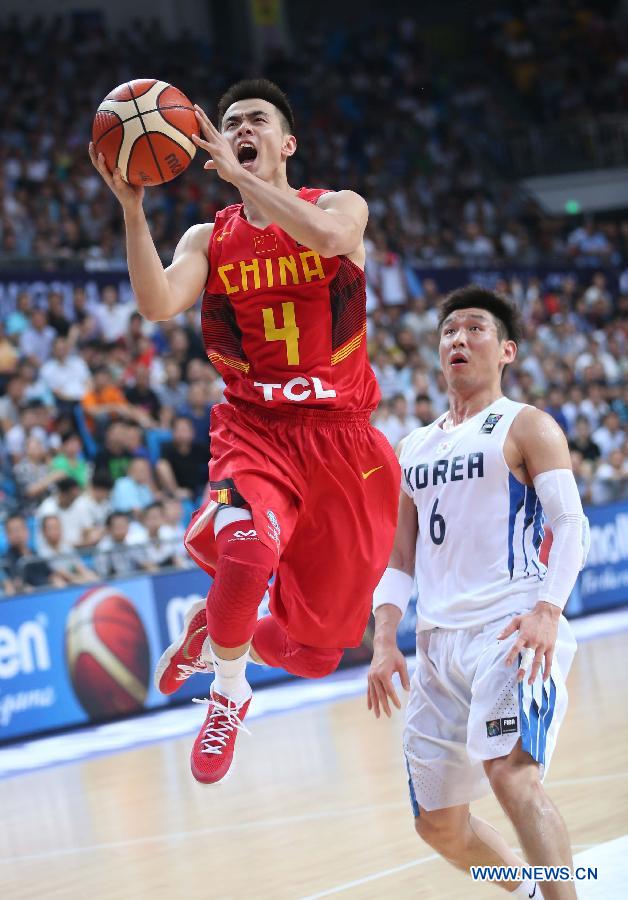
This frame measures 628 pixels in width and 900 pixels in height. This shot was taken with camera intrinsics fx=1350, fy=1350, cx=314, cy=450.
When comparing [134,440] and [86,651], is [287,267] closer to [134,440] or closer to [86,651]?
[86,651]

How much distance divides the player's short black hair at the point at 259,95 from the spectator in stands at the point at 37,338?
7.98 meters

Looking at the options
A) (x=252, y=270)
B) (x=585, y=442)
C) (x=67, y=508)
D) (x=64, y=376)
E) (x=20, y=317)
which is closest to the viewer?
(x=252, y=270)

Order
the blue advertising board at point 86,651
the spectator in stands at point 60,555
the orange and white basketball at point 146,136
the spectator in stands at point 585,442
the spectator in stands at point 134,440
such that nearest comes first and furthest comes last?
1. the orange and white basketball at point 146,136
2. the blue advertising board at point 86,651
3. the spectator in stands at point 60,555
4. the spectator in stands at point 134,440
5. the spectator in stands at point 585,442

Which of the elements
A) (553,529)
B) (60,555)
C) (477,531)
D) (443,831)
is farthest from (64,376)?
(553,529)

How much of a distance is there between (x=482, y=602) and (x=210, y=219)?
13.2 metres

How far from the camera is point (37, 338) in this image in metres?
12.6

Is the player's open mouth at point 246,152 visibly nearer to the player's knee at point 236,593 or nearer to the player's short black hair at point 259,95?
the player's short black hair at point 259,95

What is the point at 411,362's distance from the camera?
14.9 metres

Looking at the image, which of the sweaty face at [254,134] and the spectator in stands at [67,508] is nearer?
the sweaty face at [254,134]

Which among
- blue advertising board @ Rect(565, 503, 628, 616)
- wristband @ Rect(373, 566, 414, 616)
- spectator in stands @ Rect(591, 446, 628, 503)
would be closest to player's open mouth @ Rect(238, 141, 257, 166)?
wristband @ Rect(373, 566, 414, 616)

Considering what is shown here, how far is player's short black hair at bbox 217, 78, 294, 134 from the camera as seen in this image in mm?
4777

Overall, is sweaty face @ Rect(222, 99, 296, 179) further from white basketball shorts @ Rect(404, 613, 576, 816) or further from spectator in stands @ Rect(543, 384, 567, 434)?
spectator in stands @ Rect(543, 384, 567, 434)

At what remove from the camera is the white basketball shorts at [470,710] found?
4180 millimetres

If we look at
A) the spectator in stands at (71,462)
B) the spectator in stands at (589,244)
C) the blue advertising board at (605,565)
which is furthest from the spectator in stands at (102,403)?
the spectator in stands at (589,244)
